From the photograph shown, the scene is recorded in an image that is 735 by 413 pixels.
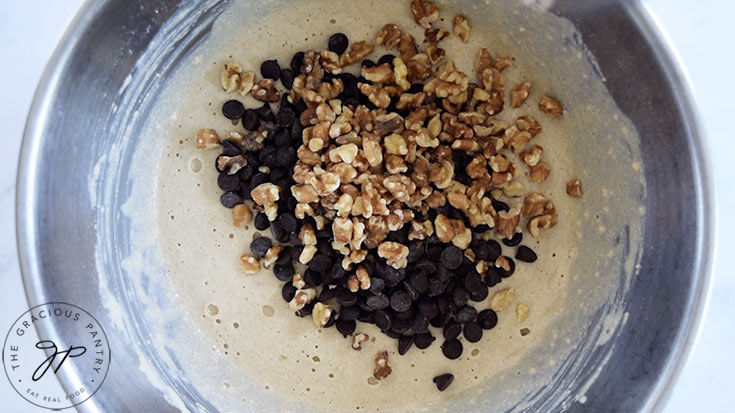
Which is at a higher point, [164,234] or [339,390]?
[164,234]

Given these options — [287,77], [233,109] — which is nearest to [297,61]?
[287,77]

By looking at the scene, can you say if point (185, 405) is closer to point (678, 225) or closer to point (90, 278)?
point (90, 278)

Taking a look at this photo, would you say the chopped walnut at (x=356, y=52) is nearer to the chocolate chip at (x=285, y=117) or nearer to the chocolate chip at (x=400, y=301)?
the chocolate chip at (x=285, y=117)

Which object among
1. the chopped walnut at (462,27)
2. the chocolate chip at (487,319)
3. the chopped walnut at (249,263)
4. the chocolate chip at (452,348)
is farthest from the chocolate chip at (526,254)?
the chopped walnut at (249,263)

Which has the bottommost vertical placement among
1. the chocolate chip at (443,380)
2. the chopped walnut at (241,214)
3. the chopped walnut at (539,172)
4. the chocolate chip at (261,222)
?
the chocolate chip at (443,380)

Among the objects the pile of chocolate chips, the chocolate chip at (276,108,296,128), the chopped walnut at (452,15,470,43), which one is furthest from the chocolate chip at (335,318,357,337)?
the chopped walnut at (452,15,470,43)

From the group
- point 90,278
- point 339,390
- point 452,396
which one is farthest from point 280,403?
point 90,278
